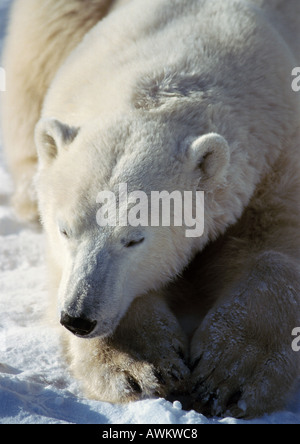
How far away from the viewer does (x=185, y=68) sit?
308 cm

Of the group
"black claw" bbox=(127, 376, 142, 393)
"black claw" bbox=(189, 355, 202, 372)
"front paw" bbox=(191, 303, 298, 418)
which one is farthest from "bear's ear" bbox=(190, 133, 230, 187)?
"black claw" bbox=(127, 376, 142, 393)

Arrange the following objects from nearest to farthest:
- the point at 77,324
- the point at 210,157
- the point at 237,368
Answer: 1. the point at 77,324
2. the point at 237,368
3. the point at 210,157

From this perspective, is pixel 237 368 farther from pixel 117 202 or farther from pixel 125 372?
pixel 117 202

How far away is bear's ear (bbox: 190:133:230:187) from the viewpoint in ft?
8.95

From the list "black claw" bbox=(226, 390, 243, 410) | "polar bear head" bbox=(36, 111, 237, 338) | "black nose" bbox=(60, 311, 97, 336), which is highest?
"polar bear head" bbox=(36, 111, 237, 338)

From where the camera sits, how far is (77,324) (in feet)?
8.23

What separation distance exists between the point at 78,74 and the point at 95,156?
92 centimetres

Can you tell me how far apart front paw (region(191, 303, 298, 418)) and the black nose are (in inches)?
17.9

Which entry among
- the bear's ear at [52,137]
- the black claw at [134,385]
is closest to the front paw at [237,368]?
the black claw at [134,385]

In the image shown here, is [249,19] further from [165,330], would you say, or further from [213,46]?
[165,330]

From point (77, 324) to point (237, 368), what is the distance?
0.63 metres

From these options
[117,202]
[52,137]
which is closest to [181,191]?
[117,202]

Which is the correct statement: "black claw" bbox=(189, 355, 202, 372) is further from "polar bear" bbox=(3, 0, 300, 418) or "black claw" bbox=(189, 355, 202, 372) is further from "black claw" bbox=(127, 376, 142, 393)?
"black claw" bbox=(127, 376, 142, 393)

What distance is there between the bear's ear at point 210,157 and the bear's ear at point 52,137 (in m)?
0.56
